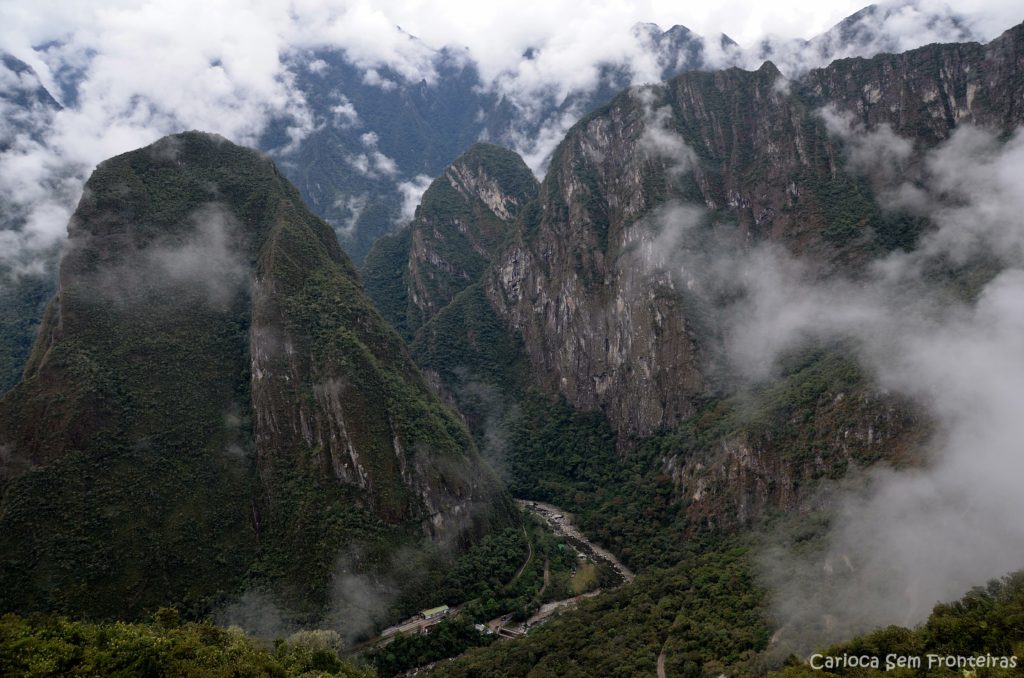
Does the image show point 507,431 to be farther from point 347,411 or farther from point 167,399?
point 167,399

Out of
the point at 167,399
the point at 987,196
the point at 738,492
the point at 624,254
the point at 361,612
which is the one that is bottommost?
the point at 361,612

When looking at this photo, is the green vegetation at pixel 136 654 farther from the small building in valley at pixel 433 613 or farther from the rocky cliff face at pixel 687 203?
the rocky cliff face at pixel 687 203

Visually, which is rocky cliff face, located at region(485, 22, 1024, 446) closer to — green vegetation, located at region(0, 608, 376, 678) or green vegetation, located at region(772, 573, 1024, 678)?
green vegetation, located at region(772, 573, 1024, 678)

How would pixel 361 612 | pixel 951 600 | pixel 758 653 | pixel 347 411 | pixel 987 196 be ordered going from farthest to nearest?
1. pixel 987 196
2. pixel 347 411
3. pixel 361 612
4. pixel 758 653
5. pixel 951 600

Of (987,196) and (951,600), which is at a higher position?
(987,196)

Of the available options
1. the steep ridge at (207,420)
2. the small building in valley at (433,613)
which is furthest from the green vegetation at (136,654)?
the small building in valley at (433,613)

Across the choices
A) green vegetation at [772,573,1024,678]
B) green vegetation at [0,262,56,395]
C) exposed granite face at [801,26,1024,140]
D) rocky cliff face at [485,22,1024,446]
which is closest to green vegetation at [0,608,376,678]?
green vegetation at [772,573,1024,678]

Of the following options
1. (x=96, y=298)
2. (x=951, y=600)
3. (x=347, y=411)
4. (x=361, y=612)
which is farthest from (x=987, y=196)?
(x=96, y=298)

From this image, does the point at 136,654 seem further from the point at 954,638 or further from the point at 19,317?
the point at 19,317

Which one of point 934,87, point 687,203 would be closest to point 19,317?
point 687,203
